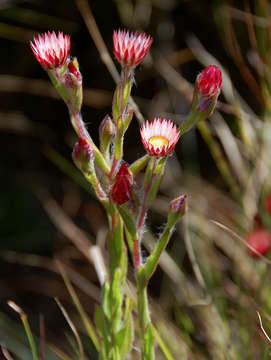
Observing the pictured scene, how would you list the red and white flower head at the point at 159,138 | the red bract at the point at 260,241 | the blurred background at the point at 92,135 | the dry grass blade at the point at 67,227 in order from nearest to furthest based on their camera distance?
the red and white flower head at the point at 159,138, the red bract at the point at 260,241, the dry grass blade at the point at 67,227, the blurred background at the point at 92,135

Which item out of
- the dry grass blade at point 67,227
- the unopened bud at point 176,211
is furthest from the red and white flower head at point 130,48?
the dry grass blade at point 67,227

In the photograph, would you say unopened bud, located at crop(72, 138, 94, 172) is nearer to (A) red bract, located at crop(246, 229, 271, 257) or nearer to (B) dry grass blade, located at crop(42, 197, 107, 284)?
(A) red bract, located at crop(246, 229, 271, 257)

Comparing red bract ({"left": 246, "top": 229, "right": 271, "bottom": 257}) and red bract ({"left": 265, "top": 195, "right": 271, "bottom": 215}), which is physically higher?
red bract ({"left": 265, "top": 195, "right": 271, "bottom": 215})

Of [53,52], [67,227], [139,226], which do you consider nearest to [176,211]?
[139,226]

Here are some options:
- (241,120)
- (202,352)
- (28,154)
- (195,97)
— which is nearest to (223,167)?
(241,120)

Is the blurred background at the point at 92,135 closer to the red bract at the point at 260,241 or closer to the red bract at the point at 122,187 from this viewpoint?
the red bract at the point at 260,241

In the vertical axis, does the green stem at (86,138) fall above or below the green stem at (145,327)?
above

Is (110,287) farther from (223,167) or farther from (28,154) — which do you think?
(28,154)

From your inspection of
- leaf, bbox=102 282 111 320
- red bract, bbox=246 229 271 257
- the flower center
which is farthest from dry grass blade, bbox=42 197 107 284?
the flower center
